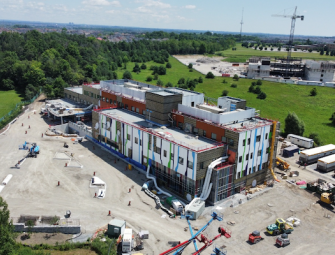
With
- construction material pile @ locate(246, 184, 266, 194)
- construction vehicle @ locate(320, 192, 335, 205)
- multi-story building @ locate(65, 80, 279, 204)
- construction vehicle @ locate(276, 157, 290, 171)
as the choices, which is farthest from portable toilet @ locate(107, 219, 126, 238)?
construction vehicle @ locate(276, 157, 290, 171)

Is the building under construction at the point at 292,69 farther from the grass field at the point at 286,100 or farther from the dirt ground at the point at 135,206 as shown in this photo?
the dirt ground at the point at 135,206

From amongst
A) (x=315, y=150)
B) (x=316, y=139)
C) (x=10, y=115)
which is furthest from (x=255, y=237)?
(x=10, y=115)

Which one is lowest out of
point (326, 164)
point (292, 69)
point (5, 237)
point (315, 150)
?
point (326, 164)

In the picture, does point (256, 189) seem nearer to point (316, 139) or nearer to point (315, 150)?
point (315, 150)

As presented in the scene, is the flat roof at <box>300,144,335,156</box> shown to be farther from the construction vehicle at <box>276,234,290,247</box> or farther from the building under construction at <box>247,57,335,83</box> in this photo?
the building under construction at <box>247,57,335,83</box>

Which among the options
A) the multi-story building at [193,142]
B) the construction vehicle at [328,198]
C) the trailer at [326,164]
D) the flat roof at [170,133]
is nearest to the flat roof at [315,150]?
the trailer at [326,164]

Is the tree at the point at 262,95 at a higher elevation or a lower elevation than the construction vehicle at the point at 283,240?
higher
